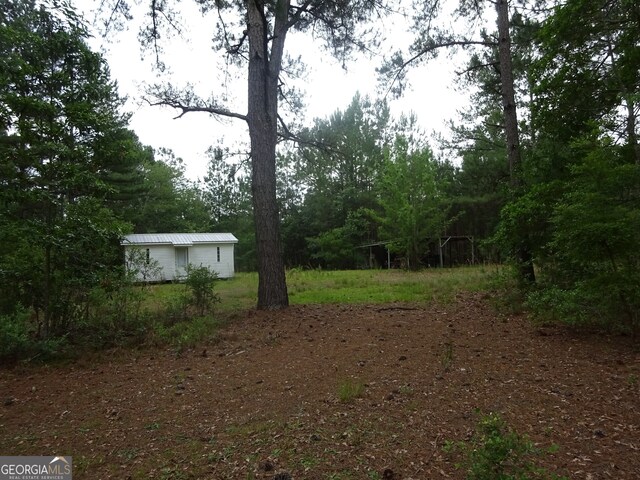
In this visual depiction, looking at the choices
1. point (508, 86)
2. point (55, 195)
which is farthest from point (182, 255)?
point (508, 86)

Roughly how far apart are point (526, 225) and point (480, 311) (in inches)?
64.7

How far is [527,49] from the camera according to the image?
882 cm

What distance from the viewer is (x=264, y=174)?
741 cm

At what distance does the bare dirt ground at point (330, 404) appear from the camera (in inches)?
94.0

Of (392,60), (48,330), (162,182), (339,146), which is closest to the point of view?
(48,330)

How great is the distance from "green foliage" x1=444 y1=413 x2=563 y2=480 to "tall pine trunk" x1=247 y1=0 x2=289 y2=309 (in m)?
5.19

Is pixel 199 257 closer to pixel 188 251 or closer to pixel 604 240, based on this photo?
pixel 188 251

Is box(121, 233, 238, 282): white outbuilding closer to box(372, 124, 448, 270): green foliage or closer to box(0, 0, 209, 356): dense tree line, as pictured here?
box(372, 124, 448, 270): green foliage

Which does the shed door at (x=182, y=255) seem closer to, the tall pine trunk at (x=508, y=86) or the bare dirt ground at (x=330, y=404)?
the bare dirt ground at (x=330, y=404)

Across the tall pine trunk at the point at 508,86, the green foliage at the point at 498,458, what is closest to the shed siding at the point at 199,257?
the tall pine trunk at the point at 508,86

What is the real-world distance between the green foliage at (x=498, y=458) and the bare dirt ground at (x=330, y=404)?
0.09m

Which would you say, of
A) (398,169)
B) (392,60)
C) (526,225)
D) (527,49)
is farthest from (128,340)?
(398,169)

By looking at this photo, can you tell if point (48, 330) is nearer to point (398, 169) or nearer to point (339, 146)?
point (339, 146)

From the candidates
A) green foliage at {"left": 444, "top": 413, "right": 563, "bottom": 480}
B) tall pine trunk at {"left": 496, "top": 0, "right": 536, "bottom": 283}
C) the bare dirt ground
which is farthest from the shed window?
green foliage at {"left": 444, "top": 413, "right": 563, "bottom": 480}
